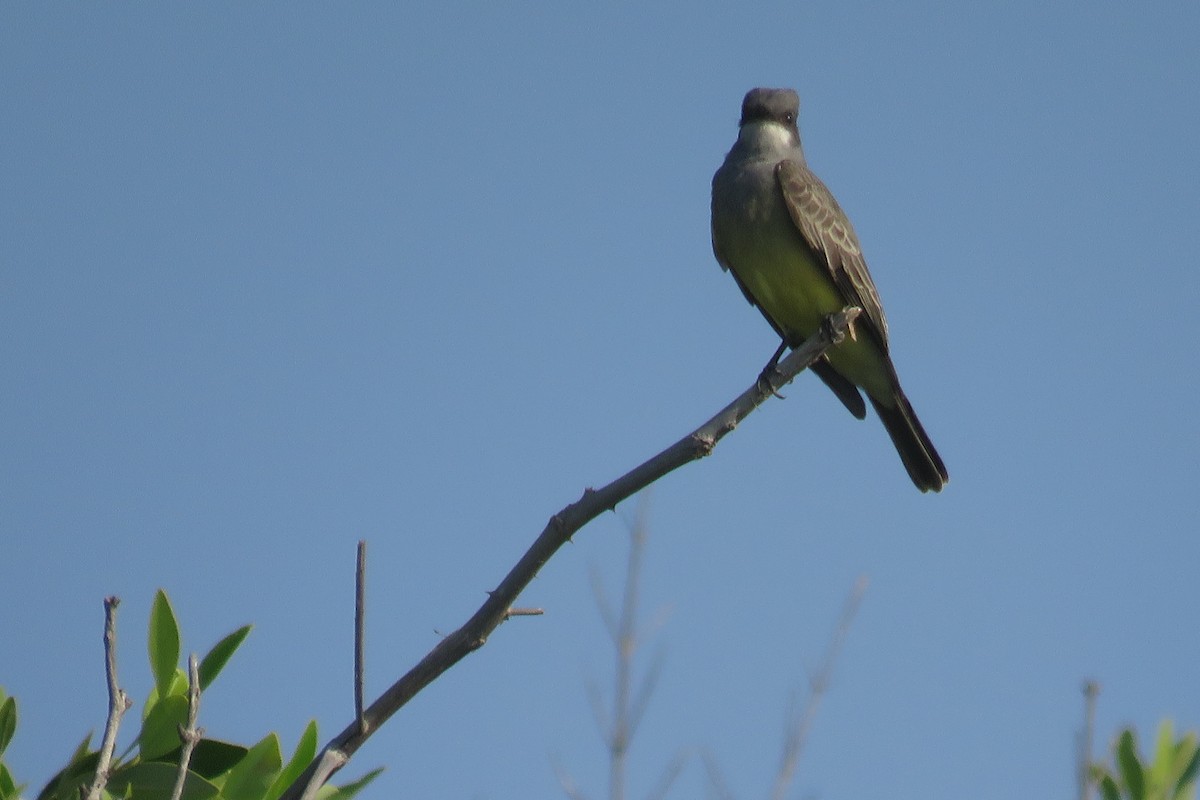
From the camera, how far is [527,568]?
271 centimetres

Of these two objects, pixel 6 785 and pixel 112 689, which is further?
pixel 6 785

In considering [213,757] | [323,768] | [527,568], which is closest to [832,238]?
[527,568]

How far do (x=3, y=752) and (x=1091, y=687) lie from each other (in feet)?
8.90

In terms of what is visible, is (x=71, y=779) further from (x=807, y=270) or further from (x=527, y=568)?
(x=807, y=270)

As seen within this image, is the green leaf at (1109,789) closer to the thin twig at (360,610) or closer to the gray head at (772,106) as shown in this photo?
the thin twig at (360,610)

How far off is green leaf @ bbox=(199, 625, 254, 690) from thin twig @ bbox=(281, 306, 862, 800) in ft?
0.96

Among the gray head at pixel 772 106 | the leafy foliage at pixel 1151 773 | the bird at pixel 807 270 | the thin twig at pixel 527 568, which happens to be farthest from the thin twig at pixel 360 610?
the gray head at pixel 772 106

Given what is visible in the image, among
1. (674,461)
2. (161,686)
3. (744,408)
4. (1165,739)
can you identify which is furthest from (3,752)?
(1165,739)

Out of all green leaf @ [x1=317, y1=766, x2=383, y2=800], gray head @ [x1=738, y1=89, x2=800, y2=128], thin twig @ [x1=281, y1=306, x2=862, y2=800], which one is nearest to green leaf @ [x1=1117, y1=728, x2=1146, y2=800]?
thin twig @ [x1=281, y1=306, x2=862, y2=800]

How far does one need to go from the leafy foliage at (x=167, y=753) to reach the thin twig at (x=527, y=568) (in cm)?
20

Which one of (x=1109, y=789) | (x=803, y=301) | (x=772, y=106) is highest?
(x=772, y=106)

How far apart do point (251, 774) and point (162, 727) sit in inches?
8.0

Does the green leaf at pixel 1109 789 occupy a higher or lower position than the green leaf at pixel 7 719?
higher

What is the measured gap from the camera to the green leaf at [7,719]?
113 inches
